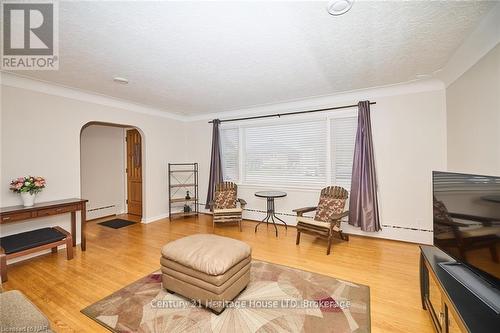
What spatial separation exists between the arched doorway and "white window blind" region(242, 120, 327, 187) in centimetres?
249

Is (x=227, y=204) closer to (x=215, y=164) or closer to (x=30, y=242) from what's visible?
(x=215, y=164)

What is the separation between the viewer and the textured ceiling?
1.72m

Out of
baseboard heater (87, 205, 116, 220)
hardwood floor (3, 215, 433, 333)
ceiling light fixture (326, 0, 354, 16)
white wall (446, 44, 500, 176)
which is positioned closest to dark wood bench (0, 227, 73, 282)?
hardwood floor (3, 215, 433, 333)

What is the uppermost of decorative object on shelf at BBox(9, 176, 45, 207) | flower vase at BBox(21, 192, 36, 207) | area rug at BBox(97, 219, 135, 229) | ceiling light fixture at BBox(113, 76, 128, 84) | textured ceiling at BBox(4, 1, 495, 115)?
ceiling light fixture at BBox(113, 76, 128, 84)

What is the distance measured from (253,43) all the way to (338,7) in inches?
32.6

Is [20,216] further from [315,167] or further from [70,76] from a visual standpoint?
[315,167]

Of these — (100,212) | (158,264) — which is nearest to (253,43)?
(158,264)

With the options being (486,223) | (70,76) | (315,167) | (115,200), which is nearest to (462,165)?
(486,223)

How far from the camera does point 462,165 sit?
278 cm

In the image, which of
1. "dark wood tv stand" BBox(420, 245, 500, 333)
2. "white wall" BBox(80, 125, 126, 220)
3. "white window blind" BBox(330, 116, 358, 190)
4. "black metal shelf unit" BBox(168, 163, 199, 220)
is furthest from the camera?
"black metal shelf unit" BBox(168, 163, 199, 220)

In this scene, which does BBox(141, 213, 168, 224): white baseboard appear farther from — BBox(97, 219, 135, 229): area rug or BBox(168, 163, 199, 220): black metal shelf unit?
BBox(97, 219, 135, 229): area rug

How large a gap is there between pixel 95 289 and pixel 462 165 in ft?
15.0

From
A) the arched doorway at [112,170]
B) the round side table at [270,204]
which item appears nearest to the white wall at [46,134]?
the arched doorway at [112,170]

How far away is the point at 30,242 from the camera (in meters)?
2.74
